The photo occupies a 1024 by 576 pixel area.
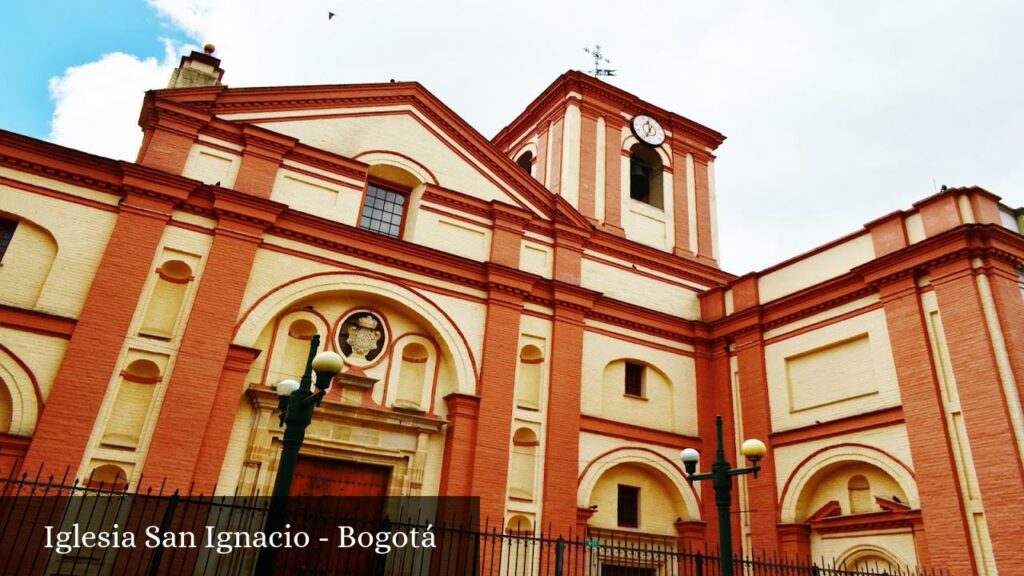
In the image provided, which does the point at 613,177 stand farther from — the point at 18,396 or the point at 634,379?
the point at 18,396

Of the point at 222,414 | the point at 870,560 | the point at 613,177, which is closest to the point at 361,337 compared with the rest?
the point at 222,414

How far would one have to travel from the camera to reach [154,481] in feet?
40.1

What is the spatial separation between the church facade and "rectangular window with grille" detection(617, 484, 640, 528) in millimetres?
56

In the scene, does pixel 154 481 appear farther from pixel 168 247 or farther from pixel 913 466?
pixel 913 466

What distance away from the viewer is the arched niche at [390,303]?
1471 cm

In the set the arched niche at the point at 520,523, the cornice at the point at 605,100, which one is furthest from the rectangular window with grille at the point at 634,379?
the cornice at the point at 605,100

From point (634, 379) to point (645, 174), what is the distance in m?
7.75

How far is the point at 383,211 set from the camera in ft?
57.3

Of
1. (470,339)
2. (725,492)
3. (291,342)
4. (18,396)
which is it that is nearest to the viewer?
(725,492)

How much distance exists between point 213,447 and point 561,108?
14806 mm

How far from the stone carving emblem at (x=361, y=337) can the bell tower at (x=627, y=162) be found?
764 cm

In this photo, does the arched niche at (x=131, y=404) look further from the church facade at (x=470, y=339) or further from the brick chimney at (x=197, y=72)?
the brick chimney at (x=197, y=72)

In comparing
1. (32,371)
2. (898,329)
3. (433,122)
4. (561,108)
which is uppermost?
(561,108)

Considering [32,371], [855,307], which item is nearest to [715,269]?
[855,307]
